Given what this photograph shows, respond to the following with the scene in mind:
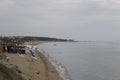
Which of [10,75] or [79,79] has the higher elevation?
[10,75]

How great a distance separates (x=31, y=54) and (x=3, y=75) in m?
40.6

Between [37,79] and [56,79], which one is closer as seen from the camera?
[37,79]

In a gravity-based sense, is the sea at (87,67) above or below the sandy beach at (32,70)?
below

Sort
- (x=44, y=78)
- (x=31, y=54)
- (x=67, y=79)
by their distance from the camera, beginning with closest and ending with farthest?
(x=44, y=78) < (x=67, y=79) < (x=31, y=54)

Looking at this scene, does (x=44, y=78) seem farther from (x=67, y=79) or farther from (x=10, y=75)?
(x=10, y=75)

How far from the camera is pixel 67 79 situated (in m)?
34.7

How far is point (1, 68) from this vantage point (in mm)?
19859

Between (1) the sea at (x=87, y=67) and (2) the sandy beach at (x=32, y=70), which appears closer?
(2) the sandy beach at (x=32, y=70)

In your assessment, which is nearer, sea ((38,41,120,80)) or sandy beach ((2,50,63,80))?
sandy beach ((2,50,63,80))

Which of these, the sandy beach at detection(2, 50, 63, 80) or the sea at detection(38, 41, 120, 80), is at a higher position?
the sandy beach at detection(2, 50, 63, 80)

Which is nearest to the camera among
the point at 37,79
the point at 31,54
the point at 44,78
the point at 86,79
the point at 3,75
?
the point at 3,75

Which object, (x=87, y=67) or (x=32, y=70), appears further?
(x=87, y=67)

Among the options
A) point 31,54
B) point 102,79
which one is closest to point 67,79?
point 102,79

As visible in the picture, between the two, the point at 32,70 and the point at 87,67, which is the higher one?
the point at 32,70
